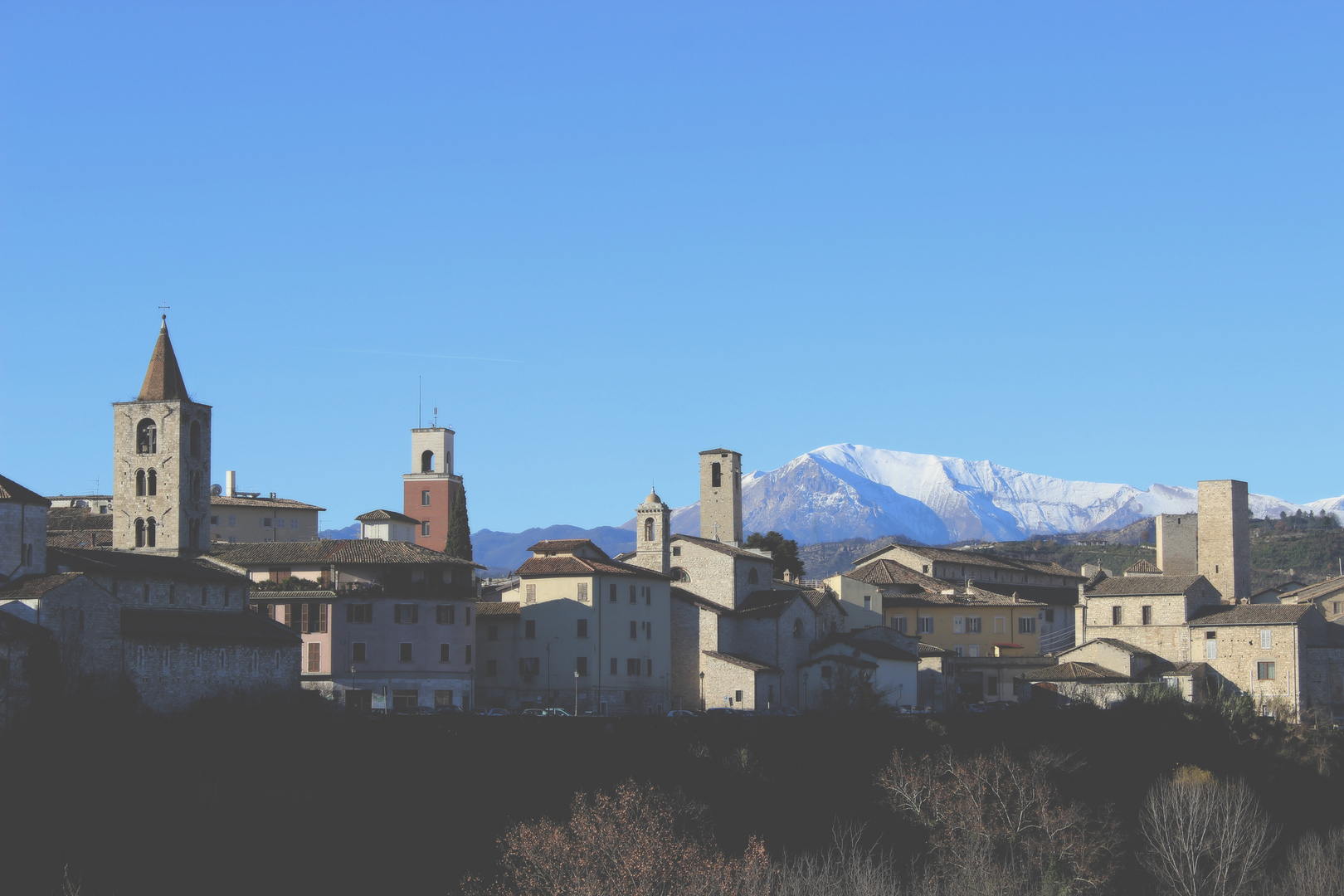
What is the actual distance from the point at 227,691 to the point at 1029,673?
5069 cm

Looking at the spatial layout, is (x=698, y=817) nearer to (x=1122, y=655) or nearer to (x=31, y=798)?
(x=31, y=798)

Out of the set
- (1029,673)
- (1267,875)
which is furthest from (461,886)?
(1029,673)

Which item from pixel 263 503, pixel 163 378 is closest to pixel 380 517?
pixel 263 503

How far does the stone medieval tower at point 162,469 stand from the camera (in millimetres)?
85938

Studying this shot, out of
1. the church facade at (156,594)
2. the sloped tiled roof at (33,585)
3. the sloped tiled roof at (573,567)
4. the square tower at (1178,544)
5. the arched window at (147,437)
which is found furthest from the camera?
the square tower at (1178,544)

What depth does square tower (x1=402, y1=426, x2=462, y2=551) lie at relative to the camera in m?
134

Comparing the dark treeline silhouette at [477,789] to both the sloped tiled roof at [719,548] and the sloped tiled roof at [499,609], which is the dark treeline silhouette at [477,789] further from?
the sloped tiled roof at [719,548]

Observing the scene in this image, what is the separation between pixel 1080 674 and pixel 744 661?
2096 cm

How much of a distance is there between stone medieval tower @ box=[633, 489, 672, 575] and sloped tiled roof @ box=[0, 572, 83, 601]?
39910mm

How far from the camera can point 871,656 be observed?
9181cm

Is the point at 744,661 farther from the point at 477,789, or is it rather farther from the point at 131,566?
the point at 131,566

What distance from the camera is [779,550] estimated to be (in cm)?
12044

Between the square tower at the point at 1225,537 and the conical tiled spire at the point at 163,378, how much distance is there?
2889 inches

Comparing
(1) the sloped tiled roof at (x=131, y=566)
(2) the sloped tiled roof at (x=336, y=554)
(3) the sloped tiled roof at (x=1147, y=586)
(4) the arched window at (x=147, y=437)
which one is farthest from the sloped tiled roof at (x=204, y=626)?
(3) the sloped tiled roof at (x=1147, y=586)
